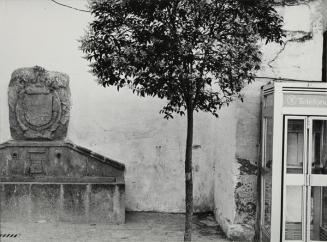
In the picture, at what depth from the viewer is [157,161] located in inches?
364

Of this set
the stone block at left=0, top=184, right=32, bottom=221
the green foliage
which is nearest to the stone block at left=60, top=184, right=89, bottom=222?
the stone block at left=0, top=184, right=32, bottom=221

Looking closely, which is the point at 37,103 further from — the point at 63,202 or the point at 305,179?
the point at 305,179

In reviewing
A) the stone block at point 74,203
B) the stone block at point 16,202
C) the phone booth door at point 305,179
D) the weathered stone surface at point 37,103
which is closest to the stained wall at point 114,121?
the weathered stone surface at point 37,103

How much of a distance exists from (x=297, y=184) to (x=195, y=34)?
2.54 meters

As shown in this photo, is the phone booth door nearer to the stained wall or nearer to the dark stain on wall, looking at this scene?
the dark stain on wall

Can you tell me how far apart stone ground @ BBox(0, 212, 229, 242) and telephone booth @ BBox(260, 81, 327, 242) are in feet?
4.64

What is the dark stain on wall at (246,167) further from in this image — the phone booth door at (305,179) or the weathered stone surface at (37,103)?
the weathered stone surface at (37,103)

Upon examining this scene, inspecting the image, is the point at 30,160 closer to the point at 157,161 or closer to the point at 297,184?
the point at 157,161

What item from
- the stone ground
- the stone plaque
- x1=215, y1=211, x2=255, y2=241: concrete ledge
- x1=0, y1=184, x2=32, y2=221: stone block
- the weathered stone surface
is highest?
the weathered stone surface

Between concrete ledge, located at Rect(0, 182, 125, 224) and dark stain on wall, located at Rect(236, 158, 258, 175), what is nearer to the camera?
dark stain on wall, located at Rect(236, 158, 258, 175)

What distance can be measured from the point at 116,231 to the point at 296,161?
3188mm

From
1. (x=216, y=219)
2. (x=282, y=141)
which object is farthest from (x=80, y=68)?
(x=282, y=141)

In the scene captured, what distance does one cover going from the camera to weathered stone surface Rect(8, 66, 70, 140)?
8.84m

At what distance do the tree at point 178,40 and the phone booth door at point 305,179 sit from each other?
1.39 meters
